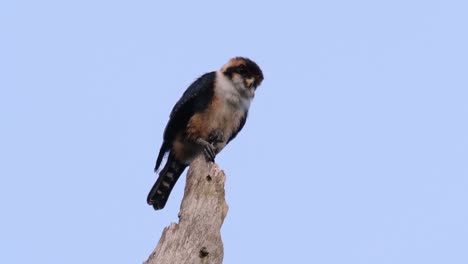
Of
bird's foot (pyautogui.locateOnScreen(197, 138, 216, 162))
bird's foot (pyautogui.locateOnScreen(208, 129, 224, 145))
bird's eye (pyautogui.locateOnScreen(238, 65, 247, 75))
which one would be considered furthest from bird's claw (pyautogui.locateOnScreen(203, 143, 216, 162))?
bird's eye (pyautogui.locateOnScreen(238, 65, 247, 75))

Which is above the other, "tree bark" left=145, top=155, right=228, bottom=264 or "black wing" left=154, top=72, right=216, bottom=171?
Result: "black wing" left=154, top=72, right=216, bottom=171

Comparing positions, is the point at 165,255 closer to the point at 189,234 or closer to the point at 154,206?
the point at 189,234

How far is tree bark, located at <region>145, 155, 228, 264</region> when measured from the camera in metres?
5.46

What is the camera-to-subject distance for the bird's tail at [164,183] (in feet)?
28.6

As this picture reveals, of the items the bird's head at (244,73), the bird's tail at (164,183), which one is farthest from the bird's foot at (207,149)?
the bird's head at (244,73)

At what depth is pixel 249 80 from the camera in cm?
898

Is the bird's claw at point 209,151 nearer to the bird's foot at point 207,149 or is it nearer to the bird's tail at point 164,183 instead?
the bird's foot at point 207,149

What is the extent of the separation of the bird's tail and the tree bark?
2437 millimetres

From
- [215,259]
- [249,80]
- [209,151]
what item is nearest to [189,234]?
[215,259]

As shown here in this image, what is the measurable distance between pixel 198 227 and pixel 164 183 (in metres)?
3.18

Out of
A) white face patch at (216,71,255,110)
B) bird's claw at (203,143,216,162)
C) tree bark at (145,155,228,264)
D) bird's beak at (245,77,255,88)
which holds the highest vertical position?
bird's beak at (245,77,255,88)

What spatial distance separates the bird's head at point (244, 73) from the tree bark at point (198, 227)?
2745 mm

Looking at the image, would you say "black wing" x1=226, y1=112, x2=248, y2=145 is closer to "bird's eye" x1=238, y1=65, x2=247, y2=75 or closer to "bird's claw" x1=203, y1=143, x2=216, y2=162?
"bird's eye" x1=238, y1=65, x2=247, y2=75

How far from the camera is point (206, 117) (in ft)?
28.2
